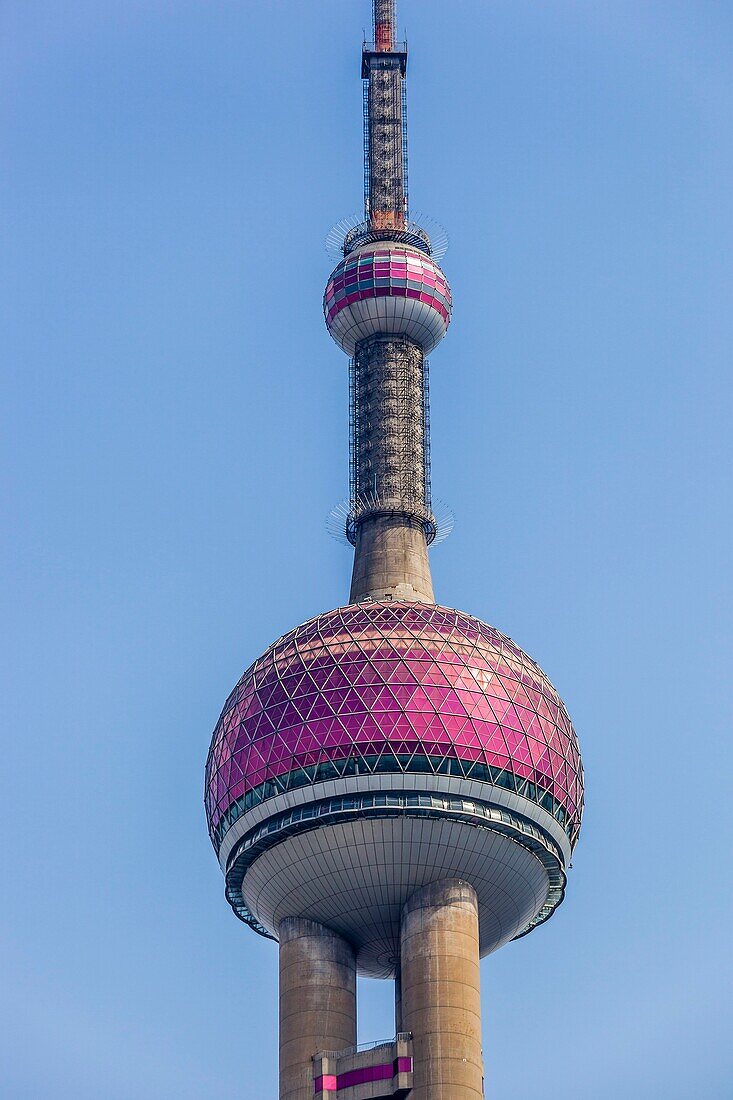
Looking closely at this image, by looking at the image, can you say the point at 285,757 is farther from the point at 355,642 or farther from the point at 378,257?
the point at 378,257

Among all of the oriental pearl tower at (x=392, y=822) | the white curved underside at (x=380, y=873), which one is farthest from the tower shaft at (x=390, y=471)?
the white curved underside at (x=380, y=873)

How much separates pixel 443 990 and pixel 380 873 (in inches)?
316

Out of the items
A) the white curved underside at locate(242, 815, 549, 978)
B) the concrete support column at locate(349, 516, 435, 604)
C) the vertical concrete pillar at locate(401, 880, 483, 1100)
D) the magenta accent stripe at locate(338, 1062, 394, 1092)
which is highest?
Answer: the concrete support column at locate(349, 516, 435, 604)

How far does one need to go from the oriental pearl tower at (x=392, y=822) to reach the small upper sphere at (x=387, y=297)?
28.5 m

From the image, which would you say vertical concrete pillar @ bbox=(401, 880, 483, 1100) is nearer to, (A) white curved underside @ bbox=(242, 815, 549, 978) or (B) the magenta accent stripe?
(A) white curved underside @ bbox=(242, 815, 549, 978)

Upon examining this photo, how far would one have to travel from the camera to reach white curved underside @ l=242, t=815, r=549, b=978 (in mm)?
109438

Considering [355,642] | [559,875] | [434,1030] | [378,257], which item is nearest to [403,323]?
[378,257]

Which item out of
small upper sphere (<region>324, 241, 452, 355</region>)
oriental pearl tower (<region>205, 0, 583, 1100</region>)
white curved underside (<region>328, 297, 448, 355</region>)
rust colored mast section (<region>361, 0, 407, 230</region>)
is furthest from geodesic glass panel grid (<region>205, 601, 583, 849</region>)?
rust colored mast section (<region>361, 0, 407, 230</region>)

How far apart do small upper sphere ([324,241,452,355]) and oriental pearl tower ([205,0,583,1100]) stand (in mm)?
28459

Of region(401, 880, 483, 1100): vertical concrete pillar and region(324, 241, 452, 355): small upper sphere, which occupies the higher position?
region(324, 241, 452, 355): small upper sphere

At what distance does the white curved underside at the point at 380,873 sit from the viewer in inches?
4309

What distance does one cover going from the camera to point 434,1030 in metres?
106

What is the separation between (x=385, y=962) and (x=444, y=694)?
19.5 meters

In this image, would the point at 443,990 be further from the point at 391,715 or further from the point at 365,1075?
Answer: the point at 391,715
